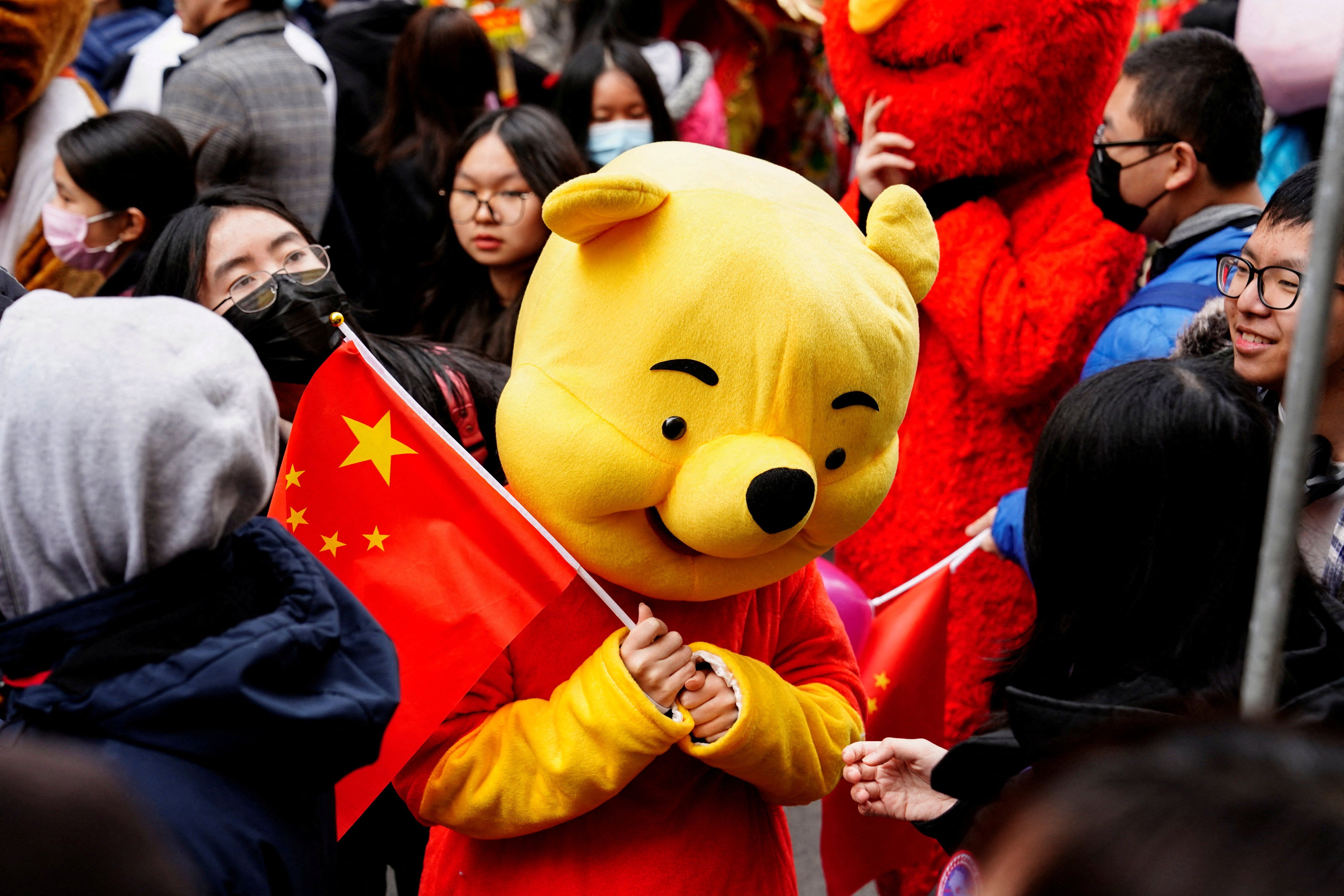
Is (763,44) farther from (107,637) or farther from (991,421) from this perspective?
(107,637)

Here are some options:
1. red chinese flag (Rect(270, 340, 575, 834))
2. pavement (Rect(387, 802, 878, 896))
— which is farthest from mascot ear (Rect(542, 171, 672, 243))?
pavement (Rect(387, 802, 878, 896))

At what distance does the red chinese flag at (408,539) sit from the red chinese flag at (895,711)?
→ 828 mm

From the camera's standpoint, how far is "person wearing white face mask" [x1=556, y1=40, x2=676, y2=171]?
442 cm

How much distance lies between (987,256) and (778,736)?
4.80ft

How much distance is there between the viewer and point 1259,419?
165cm

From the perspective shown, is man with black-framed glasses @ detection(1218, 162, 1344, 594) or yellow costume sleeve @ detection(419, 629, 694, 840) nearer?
yellow costume sleeve @ detection(419, 629, 694, 840)

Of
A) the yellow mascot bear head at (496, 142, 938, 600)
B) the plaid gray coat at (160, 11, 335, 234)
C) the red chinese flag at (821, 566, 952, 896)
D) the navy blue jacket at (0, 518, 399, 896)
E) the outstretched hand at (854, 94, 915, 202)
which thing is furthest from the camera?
the plaid gray coat at (160, 11, 335, 234)

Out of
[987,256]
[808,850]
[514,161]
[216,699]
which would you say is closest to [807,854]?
[808,850]

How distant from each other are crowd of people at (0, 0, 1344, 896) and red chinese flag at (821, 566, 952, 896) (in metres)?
0.16

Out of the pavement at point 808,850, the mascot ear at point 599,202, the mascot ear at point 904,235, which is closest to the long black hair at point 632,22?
the pavement at point 808,850

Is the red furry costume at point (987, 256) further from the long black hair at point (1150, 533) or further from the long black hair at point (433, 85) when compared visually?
the long black hair at point (433, 85)

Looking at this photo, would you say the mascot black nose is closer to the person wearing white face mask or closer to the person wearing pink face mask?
the person wearing pink face mask

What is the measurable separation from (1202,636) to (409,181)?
3.17 metres

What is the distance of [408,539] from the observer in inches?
78.3
